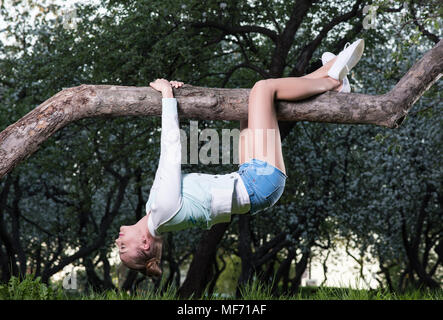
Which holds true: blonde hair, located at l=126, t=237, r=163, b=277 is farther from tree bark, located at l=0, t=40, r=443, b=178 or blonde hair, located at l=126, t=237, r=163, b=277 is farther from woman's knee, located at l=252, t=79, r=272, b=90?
woman's knee, located at l=252, t=79, r=272, b=90

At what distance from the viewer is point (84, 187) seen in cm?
1286

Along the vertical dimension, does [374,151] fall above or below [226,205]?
above

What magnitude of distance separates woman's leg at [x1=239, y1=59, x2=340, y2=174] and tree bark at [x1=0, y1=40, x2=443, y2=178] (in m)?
0.13

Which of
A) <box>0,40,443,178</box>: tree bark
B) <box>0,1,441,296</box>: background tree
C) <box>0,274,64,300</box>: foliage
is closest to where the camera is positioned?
<box>0,40,443,178</box>: tree bark

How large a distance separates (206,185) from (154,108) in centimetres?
73

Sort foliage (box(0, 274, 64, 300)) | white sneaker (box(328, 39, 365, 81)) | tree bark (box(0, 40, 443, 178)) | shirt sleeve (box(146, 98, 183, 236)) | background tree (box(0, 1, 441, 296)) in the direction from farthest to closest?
background tree (box(0, 1, 441, 296)) → foliage (box(0, 274, 64, 300)) → white sneaker (box(328, 39, 365, 81)) → tree bark (box(0, 40, 443, 178)) → shirt sleeve (box(146, 98, 183, 236))

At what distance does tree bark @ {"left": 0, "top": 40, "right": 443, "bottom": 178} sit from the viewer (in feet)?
13.0

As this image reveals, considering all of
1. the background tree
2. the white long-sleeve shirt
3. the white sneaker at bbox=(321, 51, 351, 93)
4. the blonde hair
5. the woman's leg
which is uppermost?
the background tree

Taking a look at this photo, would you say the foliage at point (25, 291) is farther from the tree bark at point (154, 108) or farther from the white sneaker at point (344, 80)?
the white sneaker at point (344, 80)

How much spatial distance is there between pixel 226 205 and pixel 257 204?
11.3 inches

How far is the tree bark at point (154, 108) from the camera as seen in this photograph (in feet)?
13.0

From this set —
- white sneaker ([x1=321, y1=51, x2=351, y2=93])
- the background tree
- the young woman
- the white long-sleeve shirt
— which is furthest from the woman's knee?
the background tree
